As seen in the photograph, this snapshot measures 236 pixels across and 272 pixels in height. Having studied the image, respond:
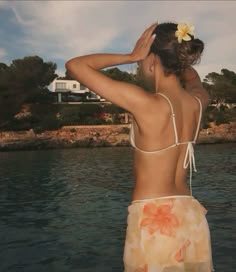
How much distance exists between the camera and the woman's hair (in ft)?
8.61

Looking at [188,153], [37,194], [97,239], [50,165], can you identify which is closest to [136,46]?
[188,153]

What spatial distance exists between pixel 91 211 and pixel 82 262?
560cm

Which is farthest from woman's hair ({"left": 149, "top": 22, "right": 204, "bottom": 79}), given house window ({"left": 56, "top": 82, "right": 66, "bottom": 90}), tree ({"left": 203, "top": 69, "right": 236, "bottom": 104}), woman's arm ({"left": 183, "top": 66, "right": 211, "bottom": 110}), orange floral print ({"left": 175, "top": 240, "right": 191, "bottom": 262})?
house window ({"left": 56, "top": 82, "right": 66, "bottom": 90})

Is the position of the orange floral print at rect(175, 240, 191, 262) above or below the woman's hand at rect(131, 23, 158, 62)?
below

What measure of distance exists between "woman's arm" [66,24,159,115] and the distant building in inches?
3328

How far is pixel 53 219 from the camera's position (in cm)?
1363

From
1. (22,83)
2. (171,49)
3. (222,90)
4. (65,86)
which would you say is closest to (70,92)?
(65,86)

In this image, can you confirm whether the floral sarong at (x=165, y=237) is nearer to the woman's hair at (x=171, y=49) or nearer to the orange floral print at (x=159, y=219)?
the orange floral print at (x=159, y=219)

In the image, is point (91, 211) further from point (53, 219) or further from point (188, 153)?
point (188, 153)

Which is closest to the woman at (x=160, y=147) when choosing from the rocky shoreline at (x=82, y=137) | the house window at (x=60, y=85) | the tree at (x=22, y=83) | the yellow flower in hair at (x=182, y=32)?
the yellow flower in hair at (x=182, y=32)

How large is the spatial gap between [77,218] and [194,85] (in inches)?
434

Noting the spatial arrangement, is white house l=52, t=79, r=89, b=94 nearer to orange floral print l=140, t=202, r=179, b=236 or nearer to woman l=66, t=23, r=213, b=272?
woman l=66, t=23, r=213, b=272

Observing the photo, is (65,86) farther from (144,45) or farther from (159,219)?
(159,219)

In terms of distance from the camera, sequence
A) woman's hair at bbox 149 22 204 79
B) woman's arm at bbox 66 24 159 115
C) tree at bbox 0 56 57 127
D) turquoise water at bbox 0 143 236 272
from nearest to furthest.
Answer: woman's arm at bbox 66 24 159 115, woman's hair at bbox 149 22 204 79, turquoise water at bbox 0 143 236 272, tree at bbox 0 56 57 127
